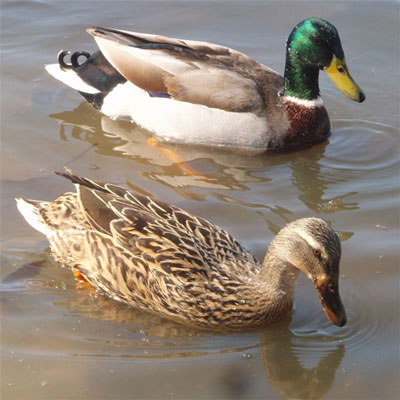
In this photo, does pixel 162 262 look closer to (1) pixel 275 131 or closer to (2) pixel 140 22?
(1) pixel 275 131

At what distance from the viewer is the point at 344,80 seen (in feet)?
24.7

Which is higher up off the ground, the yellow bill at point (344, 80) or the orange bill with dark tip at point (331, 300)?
the yellow bill at point (344, 80)

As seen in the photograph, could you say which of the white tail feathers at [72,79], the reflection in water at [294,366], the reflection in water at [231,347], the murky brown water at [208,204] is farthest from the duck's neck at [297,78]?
the reflection in water at [294,366]

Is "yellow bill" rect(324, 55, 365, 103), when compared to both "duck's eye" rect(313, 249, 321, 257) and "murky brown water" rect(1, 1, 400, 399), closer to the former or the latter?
"murky brown water" rect(1, 1, 400, 399)

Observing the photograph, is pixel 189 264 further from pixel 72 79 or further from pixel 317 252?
pixel 72 79

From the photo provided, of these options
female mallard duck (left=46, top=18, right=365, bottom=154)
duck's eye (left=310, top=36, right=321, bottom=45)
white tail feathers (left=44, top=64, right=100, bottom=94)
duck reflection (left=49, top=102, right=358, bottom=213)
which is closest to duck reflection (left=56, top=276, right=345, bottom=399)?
duck reflection (left=49, top=102, right=358, bottom=213)

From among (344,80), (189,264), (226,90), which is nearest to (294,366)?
(189,264)

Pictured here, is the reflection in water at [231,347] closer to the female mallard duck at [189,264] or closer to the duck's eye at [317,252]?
the female mallard duck at [189,264]

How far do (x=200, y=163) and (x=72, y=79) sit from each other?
173 cm

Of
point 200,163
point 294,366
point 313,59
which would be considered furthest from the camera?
point 313,59

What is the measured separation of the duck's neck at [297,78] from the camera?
25.1ft

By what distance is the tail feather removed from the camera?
5445 mm

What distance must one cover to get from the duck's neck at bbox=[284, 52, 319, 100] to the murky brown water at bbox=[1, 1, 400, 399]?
50 cm

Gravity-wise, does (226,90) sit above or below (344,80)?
below
